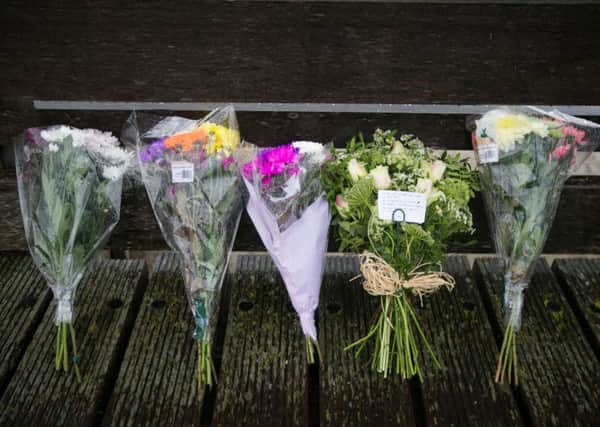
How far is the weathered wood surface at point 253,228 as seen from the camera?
8.25 ft

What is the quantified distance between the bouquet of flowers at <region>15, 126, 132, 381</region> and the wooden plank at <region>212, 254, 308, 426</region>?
0.58 m

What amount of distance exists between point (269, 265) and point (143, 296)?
0.55 meters

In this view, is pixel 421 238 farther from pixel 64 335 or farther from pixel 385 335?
pixel 64 335

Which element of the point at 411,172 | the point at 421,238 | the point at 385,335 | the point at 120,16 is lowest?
the point at 385,335

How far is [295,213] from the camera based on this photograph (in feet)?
7.20

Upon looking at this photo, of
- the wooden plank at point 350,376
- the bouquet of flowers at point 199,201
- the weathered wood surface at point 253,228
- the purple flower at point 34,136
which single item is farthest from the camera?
the weathered wood surface at point 253,228

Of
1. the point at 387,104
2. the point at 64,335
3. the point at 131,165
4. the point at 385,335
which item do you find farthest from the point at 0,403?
the point at 387,104

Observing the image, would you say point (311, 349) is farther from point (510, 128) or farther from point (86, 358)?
point (510, 128)

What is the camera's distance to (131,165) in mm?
2354

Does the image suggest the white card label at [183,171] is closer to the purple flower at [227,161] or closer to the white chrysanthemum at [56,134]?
the purple flower at [227,161]

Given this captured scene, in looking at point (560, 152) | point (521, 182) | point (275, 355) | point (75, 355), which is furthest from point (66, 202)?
point (560, 152)

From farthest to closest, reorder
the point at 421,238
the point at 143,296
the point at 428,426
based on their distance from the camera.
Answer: the point at 143,296
the point at 421,238
the point at 428,426

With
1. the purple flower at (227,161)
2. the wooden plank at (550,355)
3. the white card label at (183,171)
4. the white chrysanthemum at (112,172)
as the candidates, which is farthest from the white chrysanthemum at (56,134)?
the wooden plank at (550,355)

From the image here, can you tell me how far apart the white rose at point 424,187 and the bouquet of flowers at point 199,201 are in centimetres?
67
